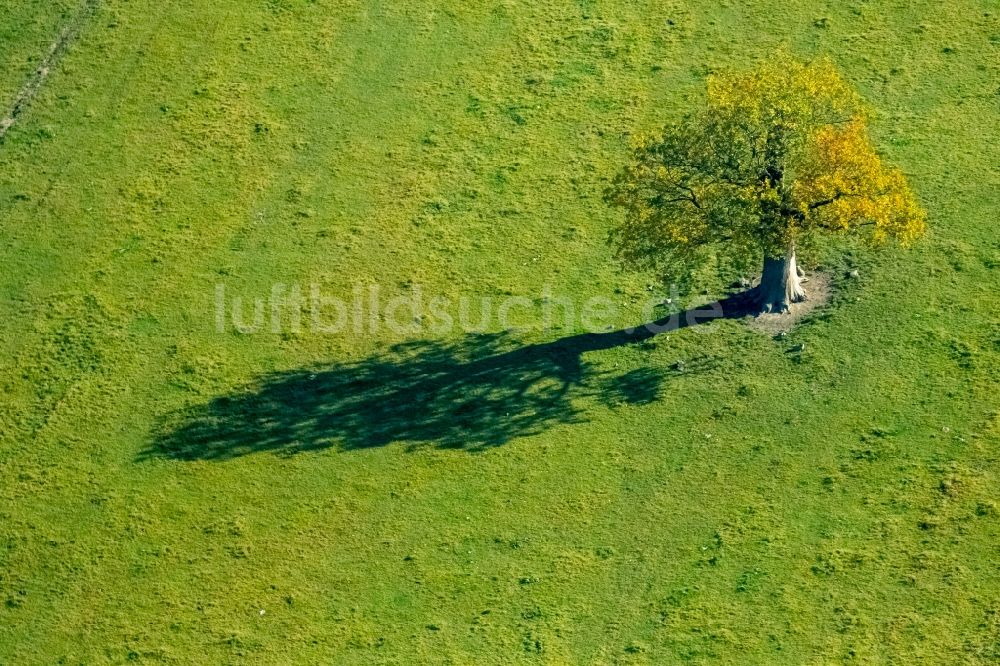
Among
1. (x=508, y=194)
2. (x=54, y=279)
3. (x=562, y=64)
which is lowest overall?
(x=54, y=279)

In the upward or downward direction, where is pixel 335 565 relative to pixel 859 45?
downward

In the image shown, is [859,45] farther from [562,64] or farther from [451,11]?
[451,11]

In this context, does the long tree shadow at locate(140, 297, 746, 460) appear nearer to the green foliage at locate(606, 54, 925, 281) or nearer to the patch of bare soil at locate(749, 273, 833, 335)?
Answer: the patch of bare soil at locate(749, 273, 833, 335)

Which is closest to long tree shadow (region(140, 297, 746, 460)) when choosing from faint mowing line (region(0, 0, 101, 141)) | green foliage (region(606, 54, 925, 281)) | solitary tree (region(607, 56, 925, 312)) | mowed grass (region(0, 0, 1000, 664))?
mowed grass (region(0, 0, 1000, 664))

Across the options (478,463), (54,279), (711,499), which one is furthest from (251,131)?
(711,499)

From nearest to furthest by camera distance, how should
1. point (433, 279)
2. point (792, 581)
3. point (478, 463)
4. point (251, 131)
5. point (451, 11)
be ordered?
point (792, 581), point (478, 463), point (433, 279), point (251, 131), point (451, 11)

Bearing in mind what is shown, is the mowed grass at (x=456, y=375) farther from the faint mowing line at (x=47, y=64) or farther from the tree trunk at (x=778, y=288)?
the tree trunk at (x=778, y=288)
